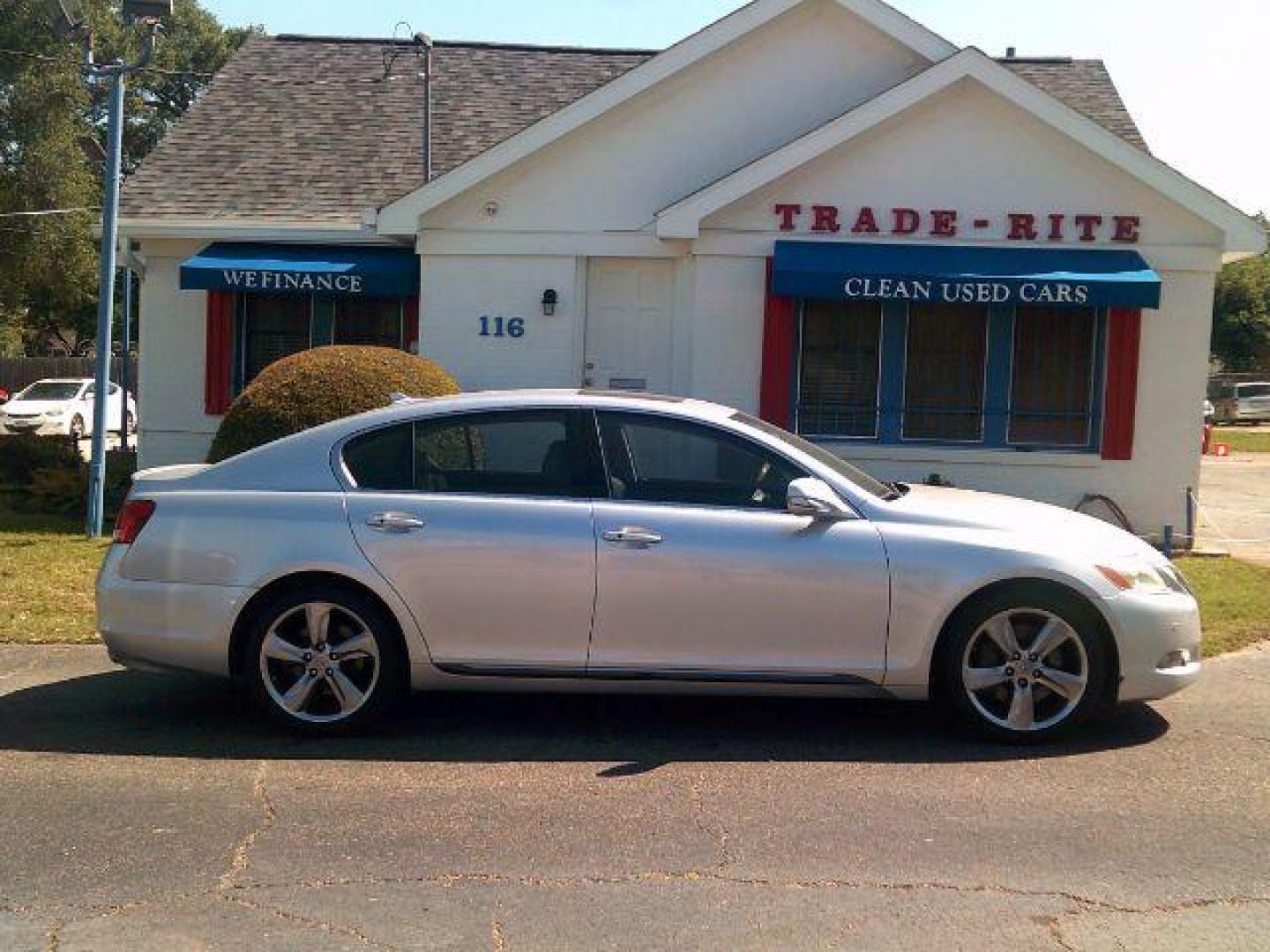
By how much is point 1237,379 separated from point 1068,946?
53.3 metres

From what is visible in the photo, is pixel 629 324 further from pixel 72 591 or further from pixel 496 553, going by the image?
pixel 496 553

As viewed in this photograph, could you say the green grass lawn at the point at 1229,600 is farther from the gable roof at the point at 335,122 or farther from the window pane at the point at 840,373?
the gable roof at the point at 335,122

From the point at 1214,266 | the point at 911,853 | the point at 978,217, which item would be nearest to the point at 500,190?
the point at 978,217

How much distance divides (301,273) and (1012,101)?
6.90 meters

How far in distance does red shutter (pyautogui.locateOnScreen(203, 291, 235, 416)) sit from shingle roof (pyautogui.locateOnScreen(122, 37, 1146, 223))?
0.91 metres

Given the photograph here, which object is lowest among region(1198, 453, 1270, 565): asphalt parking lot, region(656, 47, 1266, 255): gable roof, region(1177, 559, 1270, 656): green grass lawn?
region(1177, 559, 1270, 656): green grass lawn

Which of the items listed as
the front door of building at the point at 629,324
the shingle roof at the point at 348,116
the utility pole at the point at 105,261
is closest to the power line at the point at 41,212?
the shingle roof at the point at 348,116

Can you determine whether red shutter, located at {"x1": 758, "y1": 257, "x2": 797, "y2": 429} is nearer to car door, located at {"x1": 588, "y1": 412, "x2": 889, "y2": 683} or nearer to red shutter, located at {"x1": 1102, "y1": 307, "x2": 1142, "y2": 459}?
red shutter, located at {"x1": 1102, "y1": 307, "x2": 1142, "y2": 459}

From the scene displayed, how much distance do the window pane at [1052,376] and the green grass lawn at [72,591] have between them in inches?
69.8

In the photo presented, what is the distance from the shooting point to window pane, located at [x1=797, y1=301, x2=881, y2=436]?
13.2 m

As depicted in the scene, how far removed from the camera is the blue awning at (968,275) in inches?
476

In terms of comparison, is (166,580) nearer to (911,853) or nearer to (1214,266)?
(911,853)

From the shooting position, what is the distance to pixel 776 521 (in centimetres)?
609

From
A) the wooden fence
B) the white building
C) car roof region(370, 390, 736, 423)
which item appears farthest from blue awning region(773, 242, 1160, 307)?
the wooden fence
